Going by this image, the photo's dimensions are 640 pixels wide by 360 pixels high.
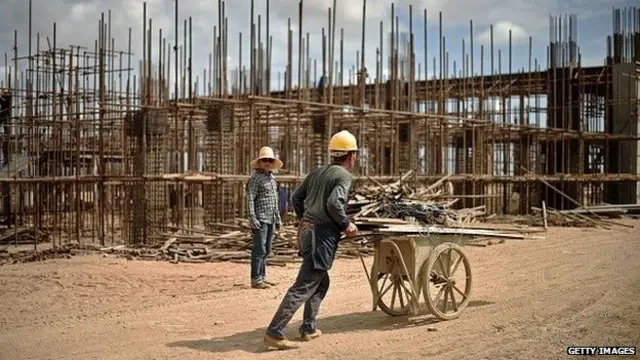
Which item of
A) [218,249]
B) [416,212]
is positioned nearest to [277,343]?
[416,212]

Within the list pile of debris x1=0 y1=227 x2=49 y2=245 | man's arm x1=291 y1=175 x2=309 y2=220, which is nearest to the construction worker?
man's arm x1=291 y1=175 x2=309 y2=220

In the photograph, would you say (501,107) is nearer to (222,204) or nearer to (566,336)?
(222,204)

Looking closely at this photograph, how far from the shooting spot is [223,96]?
54.4 feet

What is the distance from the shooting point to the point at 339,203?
21.0ft

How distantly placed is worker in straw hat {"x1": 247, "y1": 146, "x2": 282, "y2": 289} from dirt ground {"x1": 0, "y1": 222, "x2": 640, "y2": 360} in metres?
0.34

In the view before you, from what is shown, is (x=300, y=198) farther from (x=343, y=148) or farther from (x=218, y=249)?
(x=218, y=249)

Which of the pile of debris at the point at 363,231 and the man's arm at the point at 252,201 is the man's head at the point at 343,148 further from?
the man's arm at the point at 252,201

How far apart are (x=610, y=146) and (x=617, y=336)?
2378cm

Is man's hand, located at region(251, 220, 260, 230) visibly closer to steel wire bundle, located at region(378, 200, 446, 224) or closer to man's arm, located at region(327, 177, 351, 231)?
steel wire bundle, located at region(378, 200, 446, 224)

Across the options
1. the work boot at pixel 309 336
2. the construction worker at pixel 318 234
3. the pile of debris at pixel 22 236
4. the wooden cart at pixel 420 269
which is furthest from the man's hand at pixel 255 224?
the pile of debris at pixel 22 236

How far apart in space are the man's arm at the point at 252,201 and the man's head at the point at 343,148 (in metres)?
3.14

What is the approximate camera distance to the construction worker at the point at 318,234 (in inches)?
248

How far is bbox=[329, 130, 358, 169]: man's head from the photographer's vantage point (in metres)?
6.68

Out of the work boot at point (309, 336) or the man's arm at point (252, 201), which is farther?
the man's arm at point (252, 201)
